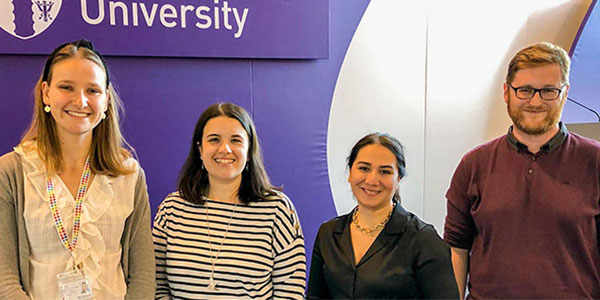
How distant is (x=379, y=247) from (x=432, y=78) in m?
2.21

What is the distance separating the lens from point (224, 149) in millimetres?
1998

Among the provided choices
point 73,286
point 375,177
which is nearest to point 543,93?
point 375,177

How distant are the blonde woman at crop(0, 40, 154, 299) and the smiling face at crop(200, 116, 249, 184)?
30 centimetres

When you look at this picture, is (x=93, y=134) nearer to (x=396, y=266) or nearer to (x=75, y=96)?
(x=75, y=96)

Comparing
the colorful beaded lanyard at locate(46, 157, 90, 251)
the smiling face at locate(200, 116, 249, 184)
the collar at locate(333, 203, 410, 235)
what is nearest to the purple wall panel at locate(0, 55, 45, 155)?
the colorful beaded lanyard at locate(46, 157, 90, 251)

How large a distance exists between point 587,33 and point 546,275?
2.61m

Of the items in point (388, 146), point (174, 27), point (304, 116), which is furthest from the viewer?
point (304, 116)

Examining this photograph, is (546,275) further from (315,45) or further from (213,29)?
(213,29)

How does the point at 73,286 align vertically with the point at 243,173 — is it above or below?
below

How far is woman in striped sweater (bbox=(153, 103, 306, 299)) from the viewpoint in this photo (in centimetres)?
196

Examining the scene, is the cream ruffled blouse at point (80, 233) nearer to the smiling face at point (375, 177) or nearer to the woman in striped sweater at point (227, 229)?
the woman in striped sweater at point (227, 229)

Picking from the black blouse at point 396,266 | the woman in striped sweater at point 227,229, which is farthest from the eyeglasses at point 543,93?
the woman in striped sweater at point 227,229

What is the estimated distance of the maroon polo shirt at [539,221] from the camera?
1994mm

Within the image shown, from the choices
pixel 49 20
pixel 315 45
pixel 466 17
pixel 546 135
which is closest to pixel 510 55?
pixel 466 17
